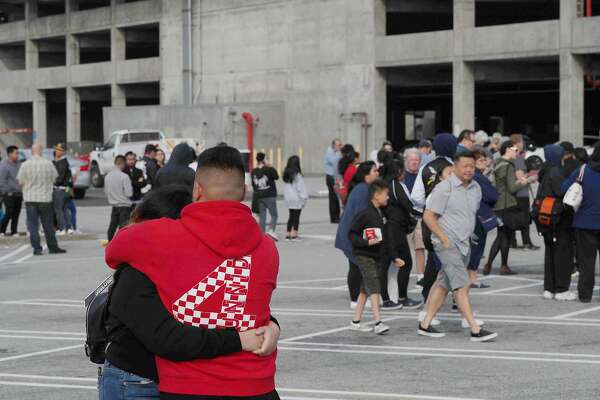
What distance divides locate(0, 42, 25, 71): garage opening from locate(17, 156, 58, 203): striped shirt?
54.0 metres

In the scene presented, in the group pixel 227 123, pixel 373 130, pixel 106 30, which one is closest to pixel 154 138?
pixel 227 123

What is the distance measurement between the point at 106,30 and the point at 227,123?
17075mm

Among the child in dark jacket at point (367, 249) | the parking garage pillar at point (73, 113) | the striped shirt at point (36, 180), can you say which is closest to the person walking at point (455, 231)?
the child in dark jacket at point (367, 249)

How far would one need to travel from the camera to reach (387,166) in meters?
13.5

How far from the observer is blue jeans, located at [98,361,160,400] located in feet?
14.2

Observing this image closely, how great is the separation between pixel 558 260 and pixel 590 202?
83 cm

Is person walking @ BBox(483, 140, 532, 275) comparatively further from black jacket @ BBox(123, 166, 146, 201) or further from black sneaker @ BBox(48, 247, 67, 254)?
black sneaker @ BBox(48, 247, 67, 254)

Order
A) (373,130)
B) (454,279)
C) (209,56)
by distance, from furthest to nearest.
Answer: (209,56)
(373,130)
(454,279)

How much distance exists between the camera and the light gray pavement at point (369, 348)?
28.8 ft

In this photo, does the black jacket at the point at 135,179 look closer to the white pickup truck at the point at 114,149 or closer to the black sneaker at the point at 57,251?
the black sneaker at the point at 57,251


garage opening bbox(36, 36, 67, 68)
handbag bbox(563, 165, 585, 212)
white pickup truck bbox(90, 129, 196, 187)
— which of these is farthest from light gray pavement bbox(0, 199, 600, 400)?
garage opening bbox(36, 36, 67, 68)

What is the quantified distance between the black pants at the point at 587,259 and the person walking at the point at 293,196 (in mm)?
8673

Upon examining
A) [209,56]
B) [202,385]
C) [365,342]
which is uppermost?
[209,56]

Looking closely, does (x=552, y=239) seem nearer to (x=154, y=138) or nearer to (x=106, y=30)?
(x=154, y=138)
